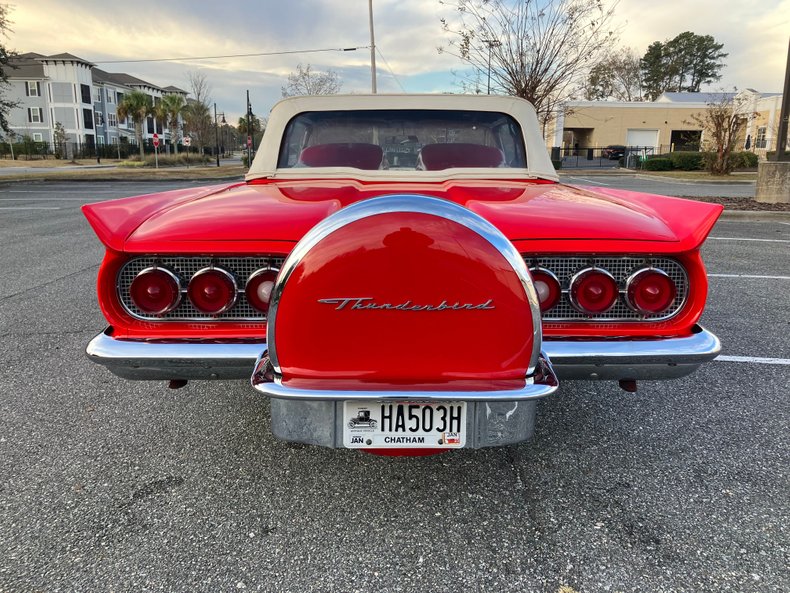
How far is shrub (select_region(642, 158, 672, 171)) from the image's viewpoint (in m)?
32.7

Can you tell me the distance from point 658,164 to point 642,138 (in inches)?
677

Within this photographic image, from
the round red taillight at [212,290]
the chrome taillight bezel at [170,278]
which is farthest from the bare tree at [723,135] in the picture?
the chrome taillight bezel at [170,278]

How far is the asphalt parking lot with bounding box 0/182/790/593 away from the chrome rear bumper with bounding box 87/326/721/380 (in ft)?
1.63

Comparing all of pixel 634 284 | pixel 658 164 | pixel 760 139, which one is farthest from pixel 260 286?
pixel 760 139

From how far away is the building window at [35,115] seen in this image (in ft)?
198

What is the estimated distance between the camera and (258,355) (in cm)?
205

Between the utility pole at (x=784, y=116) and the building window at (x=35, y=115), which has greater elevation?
the building window at (x=35, y=115)

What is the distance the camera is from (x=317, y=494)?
2234 millimetres

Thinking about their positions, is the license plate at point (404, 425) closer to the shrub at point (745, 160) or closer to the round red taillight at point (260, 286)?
the round red taillight at point (260, 286)

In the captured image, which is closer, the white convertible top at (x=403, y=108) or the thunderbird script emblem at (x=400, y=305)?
the thunderbird script emblem at (x=400, y=305)

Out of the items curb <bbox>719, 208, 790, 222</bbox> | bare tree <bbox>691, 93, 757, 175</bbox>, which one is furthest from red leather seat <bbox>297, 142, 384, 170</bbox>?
bare tree <bbox>691, 93, 757, 175</bbox>

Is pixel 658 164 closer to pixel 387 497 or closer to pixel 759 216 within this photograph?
pixel 759 216

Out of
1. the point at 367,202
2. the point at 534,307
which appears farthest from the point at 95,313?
the point at 534,307

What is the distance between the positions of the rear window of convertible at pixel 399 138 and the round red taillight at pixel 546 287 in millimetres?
1365
